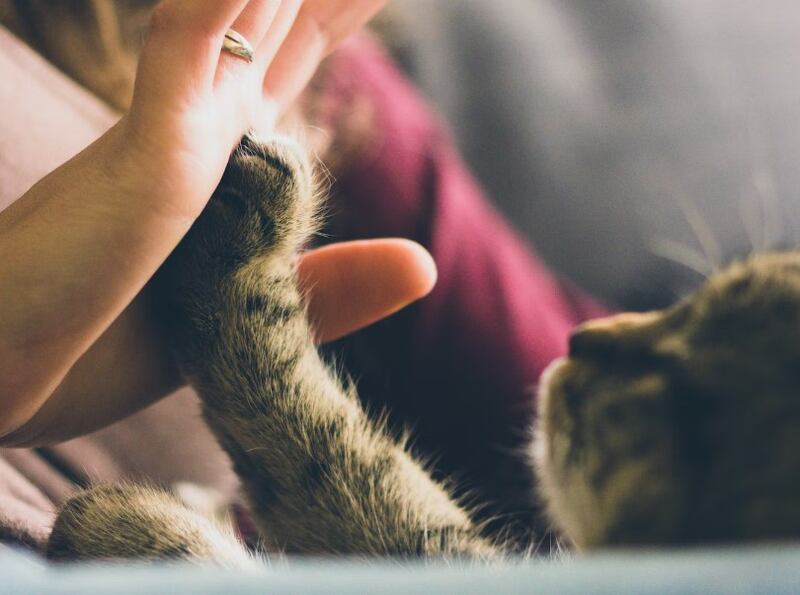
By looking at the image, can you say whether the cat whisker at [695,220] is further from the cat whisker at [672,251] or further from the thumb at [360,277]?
the thumb at [360,277]

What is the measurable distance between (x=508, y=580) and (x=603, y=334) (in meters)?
0.22

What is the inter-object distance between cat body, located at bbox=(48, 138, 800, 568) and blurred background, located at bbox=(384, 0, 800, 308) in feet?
1.29

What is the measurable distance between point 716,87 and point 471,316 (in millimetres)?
368

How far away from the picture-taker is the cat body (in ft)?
1.09

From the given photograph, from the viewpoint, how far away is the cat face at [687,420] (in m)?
0.29

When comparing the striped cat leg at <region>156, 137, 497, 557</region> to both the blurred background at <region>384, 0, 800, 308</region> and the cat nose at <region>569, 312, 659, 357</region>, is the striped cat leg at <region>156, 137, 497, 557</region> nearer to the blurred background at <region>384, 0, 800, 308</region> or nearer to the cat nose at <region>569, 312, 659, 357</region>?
the cat nose at <region>569, 312, 659, 357</region>

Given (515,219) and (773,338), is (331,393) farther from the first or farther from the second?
(515,219)

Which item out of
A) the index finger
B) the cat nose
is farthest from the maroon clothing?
the cat nose

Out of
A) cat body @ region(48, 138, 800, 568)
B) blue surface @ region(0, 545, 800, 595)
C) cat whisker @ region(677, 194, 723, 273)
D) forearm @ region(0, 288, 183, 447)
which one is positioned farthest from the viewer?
cat whisker @ region(677, 194, 723, 273)

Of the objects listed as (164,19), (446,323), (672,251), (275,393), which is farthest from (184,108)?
(672,251)

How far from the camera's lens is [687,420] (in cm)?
33

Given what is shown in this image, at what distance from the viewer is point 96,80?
649 millimetres

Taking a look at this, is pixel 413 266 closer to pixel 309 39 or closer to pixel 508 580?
pixel 309 39

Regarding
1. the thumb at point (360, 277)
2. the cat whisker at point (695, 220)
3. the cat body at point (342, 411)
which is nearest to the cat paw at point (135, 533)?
the cat body at point (342, 411)
